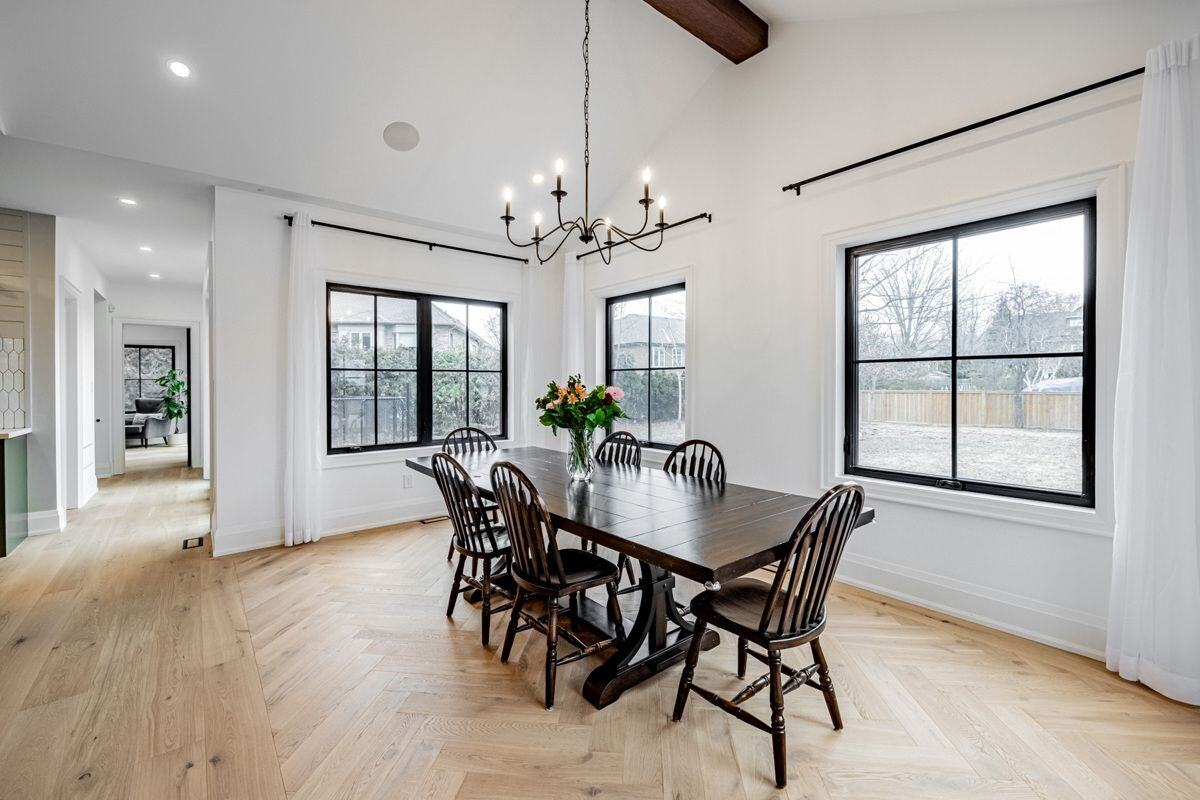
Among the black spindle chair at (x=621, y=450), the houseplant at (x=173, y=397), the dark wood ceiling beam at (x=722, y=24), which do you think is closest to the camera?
the dark wood ceiling beam at (x=722, y=24)

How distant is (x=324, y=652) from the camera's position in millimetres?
2449

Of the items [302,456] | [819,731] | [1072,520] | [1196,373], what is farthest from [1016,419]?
[302,456]

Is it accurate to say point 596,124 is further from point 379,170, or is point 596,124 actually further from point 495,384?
point 495,384

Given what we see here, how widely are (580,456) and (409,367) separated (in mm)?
2596

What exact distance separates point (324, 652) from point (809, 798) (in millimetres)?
2119

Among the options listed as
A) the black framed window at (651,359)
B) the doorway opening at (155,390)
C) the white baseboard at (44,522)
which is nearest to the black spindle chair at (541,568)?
the black framed window at (651,359)

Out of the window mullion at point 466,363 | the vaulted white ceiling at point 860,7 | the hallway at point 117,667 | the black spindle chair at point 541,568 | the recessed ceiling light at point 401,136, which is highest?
the vaulted white ceiling at point 860,7

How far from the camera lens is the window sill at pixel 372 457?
4242 millimetres

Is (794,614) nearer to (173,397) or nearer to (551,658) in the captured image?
(551,658)

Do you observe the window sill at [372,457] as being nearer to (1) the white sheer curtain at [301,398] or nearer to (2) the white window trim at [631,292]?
(1) the white sheer curtain at [301,398]

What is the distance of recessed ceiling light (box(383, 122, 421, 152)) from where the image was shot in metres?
3.71

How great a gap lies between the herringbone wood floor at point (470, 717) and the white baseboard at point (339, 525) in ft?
2.42

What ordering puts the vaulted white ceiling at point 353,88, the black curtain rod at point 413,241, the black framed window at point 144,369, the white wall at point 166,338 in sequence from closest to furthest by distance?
the vaulted white ceiling at point 353,88
the black curtain rod at point 413,241
the white wall at point 166,338
the black framed window at point 144,369

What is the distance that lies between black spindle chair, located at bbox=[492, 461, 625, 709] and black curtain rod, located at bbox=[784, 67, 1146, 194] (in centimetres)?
264
